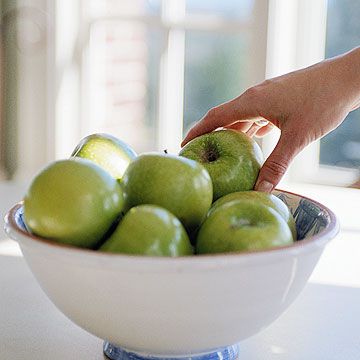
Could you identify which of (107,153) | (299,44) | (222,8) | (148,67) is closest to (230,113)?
(107,153)

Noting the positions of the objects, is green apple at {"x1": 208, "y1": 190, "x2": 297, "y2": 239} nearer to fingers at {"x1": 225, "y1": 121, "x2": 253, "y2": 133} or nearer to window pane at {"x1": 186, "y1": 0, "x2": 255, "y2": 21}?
fingers at {"x1": 225, "y1": 121, "x2": 253, "y2": 133}

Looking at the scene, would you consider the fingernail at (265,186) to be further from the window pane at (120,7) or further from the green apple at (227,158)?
the window pane at (120,7)

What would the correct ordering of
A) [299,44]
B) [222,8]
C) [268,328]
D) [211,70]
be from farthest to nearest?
[211,70] < [222,8] < [299,44] < [268,328]

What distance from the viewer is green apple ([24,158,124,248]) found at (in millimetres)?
622

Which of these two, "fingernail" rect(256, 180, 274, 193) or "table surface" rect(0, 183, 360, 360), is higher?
"fingernail" rect(256, 180, 274, 193)

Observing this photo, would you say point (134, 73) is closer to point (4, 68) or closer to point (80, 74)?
point (80, 74)

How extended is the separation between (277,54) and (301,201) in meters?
1.43

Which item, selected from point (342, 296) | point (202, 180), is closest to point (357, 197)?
point (342, 296)

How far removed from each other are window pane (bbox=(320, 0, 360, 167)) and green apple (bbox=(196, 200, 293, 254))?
1.69 m

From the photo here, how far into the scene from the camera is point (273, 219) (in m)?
0.66

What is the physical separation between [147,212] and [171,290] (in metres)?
0.09

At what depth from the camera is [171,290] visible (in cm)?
56

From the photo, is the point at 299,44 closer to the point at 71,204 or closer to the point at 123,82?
the point at 123,82

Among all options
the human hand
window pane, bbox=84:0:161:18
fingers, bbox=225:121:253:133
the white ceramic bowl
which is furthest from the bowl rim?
window pane, bbox=84:0:161:18
